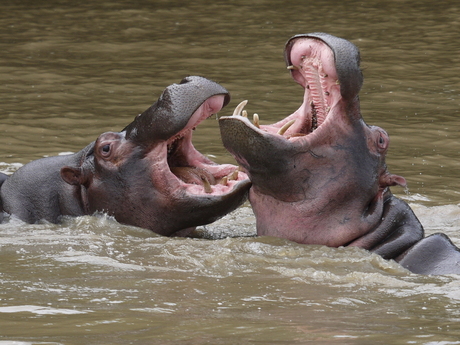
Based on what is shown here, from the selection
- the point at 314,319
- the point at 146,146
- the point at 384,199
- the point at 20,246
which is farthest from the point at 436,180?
the point at 314,319

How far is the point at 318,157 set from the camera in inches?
240

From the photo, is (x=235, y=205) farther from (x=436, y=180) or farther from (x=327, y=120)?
(x=436, y=180)

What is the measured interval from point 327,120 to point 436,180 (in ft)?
11.6

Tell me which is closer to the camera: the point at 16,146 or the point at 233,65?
the point at 16,146

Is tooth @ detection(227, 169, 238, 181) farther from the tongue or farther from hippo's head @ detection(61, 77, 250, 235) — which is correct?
the tongue

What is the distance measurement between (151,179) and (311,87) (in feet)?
3.88

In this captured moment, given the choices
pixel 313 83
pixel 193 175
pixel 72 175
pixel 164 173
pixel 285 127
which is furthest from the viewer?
pixel 72 175

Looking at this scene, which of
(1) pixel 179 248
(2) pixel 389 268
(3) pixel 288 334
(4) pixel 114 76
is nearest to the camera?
(3) pixel 288 334

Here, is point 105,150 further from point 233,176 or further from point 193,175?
point 233,176

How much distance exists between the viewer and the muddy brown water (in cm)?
460

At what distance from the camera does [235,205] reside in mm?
6473

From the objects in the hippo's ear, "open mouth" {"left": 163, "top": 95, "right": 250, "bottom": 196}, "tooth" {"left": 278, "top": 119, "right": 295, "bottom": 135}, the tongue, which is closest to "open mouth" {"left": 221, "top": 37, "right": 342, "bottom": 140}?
"tooth" {"left": 278, "top": 119, "right": 295, "bottom": 135}

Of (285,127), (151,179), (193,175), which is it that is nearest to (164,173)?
(151,179)

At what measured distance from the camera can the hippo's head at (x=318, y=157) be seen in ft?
19.4
